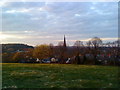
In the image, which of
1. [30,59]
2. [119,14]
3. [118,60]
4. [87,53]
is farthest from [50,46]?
[119,14]

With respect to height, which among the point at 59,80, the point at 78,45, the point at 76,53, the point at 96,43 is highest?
the point at 96,43

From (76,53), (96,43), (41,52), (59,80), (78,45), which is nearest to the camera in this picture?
(59,80)

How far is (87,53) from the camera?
19.4m

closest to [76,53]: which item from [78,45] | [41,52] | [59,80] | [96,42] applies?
[78,45]

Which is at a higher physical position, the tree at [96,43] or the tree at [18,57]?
the tree at [96,43]

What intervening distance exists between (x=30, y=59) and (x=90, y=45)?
7067 mm

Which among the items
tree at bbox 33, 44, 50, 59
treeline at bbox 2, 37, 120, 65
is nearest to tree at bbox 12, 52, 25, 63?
treeline at bbox 2, 37, 120, 65

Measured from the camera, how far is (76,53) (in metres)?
18.8

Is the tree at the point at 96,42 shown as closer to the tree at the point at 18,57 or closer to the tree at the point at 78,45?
the tree at the point at 78,45

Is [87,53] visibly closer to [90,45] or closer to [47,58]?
[90,45]

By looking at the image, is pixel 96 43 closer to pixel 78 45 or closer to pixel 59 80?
pixel 78 45

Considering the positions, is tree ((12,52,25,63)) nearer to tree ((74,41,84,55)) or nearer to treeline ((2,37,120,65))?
treeline ((2,37,120,65))

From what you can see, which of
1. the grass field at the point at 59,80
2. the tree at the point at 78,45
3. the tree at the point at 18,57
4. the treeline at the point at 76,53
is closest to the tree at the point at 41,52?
the treeline at the point at 76,53

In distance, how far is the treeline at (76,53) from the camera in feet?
58.2
